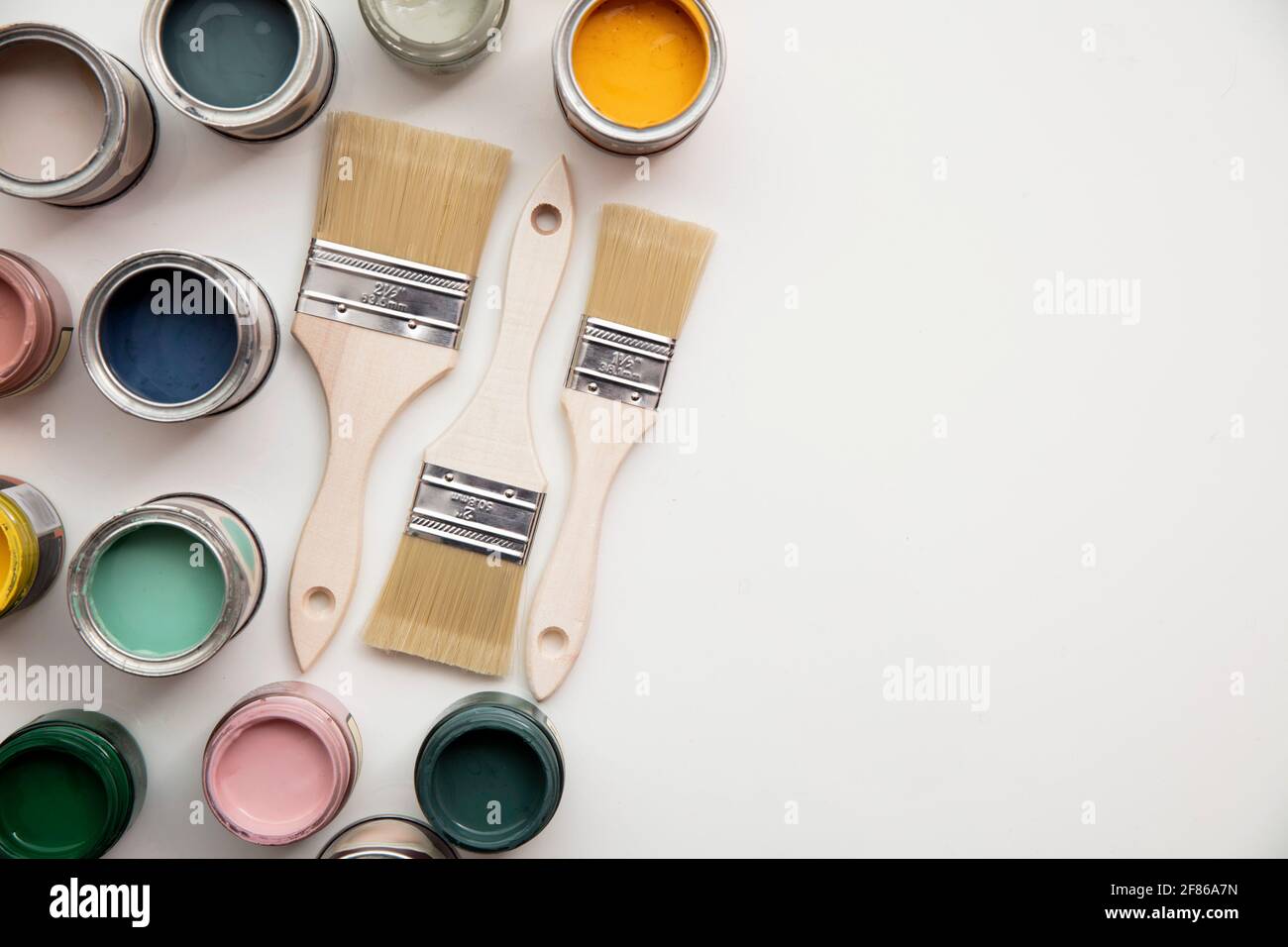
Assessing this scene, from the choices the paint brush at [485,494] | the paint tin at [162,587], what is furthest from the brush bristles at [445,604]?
the paint tin at [162,587]

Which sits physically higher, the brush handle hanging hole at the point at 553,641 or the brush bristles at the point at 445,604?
the brush bristles at the point at 445,604

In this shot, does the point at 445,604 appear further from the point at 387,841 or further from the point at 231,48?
the point at 231,48

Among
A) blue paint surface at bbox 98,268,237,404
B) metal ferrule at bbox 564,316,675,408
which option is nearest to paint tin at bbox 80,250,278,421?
blue paint surface at bbox 98,268,237,404

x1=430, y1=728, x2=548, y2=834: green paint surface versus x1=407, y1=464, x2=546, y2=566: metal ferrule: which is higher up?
x1=407, y1=464, x2=546, y2=566: metal ferrule

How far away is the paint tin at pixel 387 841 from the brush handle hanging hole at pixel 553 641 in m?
0.36

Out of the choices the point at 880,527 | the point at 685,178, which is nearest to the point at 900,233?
the point at 685,178

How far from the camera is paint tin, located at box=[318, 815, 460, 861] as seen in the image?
143 centimetres

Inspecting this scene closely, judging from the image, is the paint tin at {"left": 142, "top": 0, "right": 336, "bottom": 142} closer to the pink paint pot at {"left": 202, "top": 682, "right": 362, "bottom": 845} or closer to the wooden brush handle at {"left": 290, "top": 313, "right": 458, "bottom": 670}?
the wooden brush handle at {"left": 290, "top": 313, "right": 458, "bottom": 670}

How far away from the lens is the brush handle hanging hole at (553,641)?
1.54 m

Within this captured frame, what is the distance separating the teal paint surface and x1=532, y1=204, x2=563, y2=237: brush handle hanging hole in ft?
1.42

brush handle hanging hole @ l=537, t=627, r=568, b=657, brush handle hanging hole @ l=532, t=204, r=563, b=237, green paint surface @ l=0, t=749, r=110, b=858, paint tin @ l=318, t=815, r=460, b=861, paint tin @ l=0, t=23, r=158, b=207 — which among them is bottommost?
paint tin @ l=318, t=815, r=460, b=861

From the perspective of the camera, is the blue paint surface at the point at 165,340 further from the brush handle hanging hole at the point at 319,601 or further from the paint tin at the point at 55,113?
the brush handle hanging hole at the point at 319,601

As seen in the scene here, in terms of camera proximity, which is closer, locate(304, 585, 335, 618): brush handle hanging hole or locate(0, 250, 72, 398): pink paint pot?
locate(0, 250, 72, 398): pink paint pot
